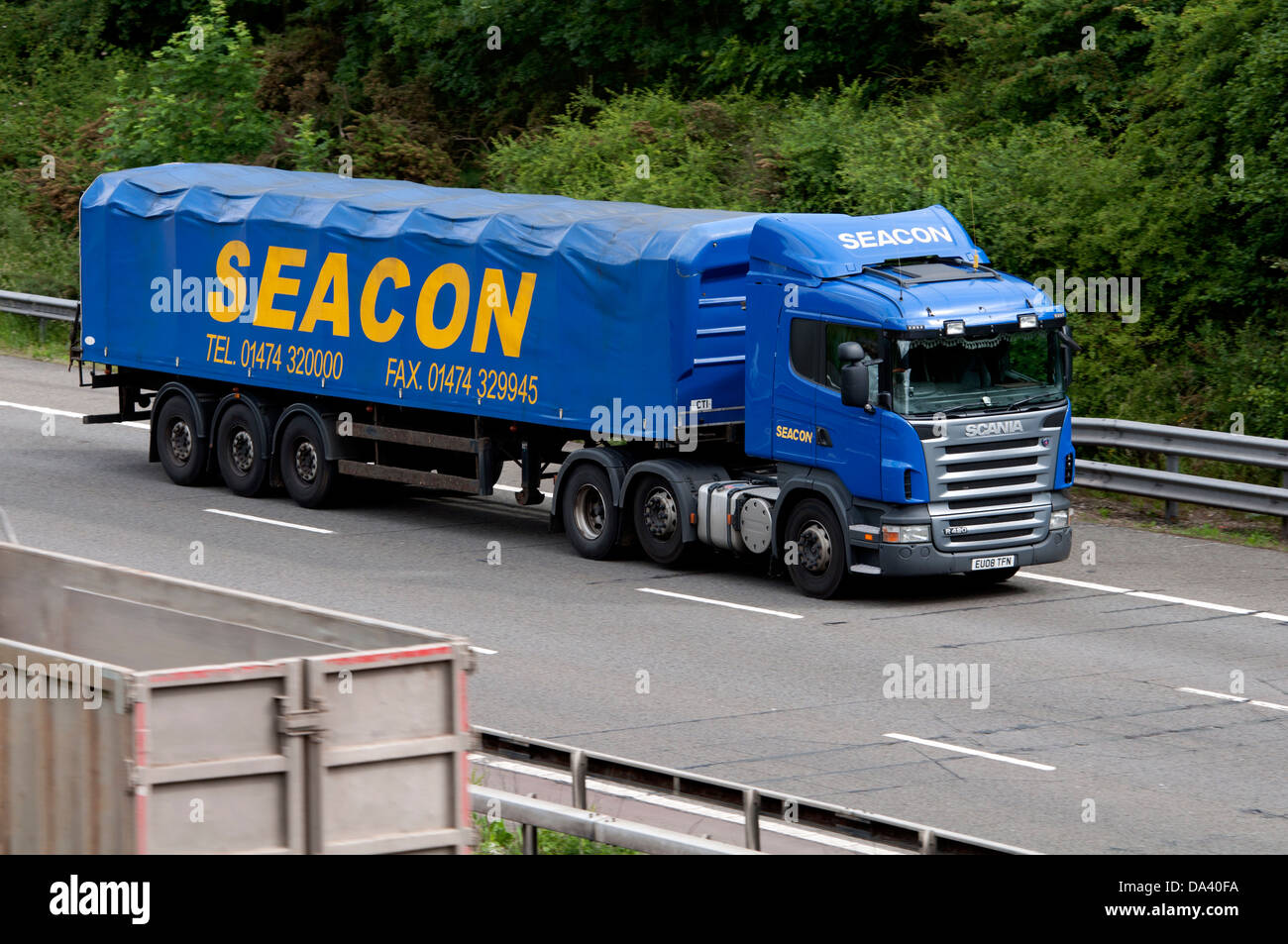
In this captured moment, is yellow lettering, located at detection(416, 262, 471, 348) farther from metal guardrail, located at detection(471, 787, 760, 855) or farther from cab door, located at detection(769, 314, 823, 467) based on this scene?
metal guardrail, located at detection(471, 787, 760, 855)

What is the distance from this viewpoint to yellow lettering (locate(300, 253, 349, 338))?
21000mm

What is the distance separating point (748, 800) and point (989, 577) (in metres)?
9.51

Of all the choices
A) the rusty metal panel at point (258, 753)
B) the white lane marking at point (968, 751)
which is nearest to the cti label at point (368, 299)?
the white lane marking at point (968, 751)

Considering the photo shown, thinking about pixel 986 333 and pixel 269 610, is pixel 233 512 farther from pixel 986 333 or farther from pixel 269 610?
pixel 269 610

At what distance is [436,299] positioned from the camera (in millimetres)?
20203

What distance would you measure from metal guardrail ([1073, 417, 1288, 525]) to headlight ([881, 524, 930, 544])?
4302 millimetres

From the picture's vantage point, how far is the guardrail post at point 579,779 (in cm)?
991

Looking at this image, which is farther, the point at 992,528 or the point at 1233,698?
the point at 992,528

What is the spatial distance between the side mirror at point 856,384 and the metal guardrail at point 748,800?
21.8 feet

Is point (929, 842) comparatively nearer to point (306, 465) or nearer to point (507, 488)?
point (306, 465)

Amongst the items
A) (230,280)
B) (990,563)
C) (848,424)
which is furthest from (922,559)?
(230,280)

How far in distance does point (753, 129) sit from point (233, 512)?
1192 cm
